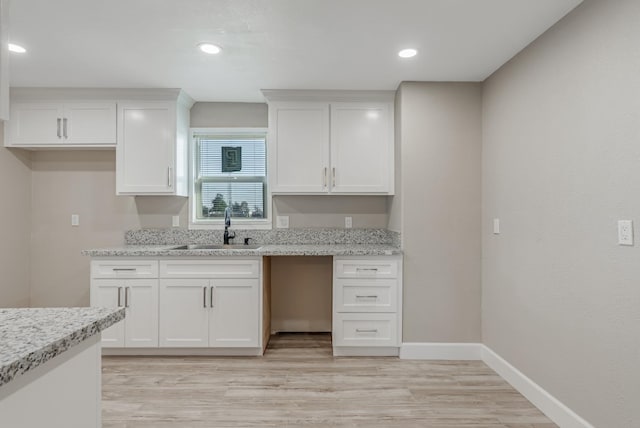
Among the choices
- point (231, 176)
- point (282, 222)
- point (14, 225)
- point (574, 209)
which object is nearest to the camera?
point (574, 209)

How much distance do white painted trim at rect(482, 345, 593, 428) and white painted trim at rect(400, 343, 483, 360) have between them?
3.9 inches

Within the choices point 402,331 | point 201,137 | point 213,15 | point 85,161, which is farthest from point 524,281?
point 85,161

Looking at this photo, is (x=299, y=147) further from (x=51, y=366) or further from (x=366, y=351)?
(x=51, y=366)

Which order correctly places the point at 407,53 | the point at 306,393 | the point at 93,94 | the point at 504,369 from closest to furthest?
the point at 306,393
the point at 407,53
the point at 504,369
the point at 93,94

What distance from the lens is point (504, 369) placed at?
2.70 metres

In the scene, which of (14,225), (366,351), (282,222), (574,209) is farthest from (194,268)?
(574,209)

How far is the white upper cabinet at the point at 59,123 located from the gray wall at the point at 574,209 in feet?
11.3

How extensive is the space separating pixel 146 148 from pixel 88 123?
1.85 feet

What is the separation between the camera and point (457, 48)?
2.50 meters

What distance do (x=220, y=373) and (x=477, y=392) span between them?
1.89 meters

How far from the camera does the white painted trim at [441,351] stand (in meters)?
3.05

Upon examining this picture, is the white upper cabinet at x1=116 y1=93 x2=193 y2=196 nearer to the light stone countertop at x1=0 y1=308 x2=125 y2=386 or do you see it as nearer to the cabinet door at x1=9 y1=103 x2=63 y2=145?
the cabinet door at x1=9 y1=103 x2=63 y2=145

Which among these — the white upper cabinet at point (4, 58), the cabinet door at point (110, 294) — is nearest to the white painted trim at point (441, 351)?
the cabinet door at point (110, 294)

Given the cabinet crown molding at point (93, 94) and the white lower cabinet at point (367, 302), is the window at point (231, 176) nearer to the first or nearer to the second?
the cabinet crown molding at point (93, 94)
